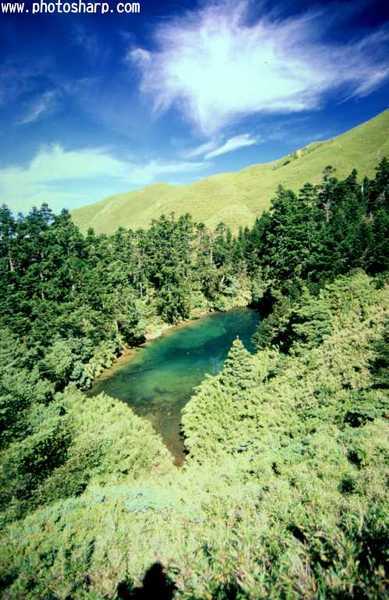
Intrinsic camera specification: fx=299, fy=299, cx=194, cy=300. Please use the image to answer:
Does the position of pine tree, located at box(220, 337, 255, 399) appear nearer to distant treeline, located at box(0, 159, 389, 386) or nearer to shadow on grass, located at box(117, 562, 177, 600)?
distant treeline, located at box(0, 159, 389, 386)

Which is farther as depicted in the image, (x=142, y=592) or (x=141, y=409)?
(x=141, y=409)

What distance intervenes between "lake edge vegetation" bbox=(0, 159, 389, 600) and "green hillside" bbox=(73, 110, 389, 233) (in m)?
71.5

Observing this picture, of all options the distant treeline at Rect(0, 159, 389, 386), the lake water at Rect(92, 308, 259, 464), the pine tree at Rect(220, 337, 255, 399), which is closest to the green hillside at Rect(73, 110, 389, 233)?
the distant treeline at Rect(0, 159, 389, 386)

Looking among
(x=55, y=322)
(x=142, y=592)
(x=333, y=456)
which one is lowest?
(x=333, y=456)

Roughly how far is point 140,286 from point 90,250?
19.3 meters

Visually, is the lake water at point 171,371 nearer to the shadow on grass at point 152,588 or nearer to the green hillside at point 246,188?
the shadow on grass at point 152,588

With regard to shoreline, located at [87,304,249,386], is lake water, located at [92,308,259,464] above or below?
below

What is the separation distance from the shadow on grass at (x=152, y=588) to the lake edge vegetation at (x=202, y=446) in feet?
0.31

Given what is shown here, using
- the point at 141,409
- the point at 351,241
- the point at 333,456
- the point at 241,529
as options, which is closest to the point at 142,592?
the point at 241,529

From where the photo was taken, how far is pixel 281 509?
670cm

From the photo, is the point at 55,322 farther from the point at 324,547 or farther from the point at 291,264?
the point at 291,264

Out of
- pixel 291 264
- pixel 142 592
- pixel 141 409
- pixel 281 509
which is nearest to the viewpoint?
pixel 142 592

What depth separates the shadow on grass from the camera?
5445 mm

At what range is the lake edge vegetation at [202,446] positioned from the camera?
5.27m
